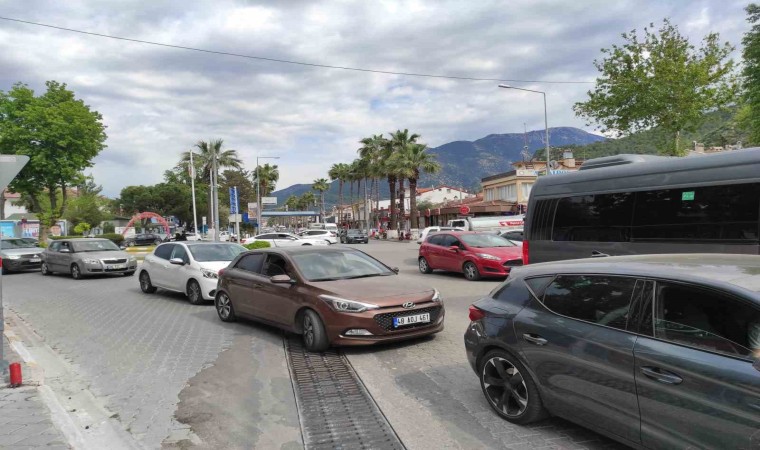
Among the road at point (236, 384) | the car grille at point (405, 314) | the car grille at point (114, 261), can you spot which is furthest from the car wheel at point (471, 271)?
the car grille at point (114, 261)

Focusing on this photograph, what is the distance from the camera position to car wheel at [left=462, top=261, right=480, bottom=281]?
14.6 meters

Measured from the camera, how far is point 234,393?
17.3ft

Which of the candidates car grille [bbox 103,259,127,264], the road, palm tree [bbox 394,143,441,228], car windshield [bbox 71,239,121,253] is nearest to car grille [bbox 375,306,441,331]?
the road

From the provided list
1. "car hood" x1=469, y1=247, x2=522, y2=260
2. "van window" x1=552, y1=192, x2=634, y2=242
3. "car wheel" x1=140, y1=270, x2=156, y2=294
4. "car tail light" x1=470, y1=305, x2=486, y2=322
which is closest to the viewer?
"car tail light" x1=470, y1=305, x2=486, y2=322

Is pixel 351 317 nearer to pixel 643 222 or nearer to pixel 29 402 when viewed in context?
pixel 29 402

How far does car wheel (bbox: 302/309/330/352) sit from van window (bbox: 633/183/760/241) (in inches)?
189

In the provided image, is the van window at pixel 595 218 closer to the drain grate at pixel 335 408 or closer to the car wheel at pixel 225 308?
the drain grate at pixel 335 408

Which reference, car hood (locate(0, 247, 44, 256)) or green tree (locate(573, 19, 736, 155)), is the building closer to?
green tree (locate(573, 19, 736, 155))

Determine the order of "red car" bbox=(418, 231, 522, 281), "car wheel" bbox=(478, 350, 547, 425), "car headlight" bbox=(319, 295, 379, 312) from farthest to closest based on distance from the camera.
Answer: "red car" bbox=(418, 231, 522, 281) < "car headlight" bbox=(319, 295, 379, 312) < "car wheel" bbox=(478, 350, 547, 425)

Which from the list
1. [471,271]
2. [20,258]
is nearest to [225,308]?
[471,271]

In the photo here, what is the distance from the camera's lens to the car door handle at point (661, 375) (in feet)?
9.68

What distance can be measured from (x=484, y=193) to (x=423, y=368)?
197ft

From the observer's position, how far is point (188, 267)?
11.8 metres

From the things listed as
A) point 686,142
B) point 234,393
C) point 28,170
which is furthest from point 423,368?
point 28,170
